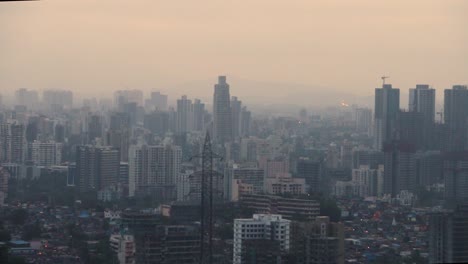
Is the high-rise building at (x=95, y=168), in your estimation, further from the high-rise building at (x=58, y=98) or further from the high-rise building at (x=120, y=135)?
the high-rise building at (x=58, y=98)

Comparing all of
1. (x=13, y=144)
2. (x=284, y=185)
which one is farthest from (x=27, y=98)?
(x=284, y=185)

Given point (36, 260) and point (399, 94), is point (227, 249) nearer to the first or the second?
point (36, 260)

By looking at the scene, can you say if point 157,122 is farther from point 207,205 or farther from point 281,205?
point 207,205

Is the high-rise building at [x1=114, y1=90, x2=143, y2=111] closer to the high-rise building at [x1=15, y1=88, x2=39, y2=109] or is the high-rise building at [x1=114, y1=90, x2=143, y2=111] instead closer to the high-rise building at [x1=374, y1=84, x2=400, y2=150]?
the high-rise building at [x1=15, y1=88, x2=39, y2=109]

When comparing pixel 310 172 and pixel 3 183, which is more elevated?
pixel 310 172

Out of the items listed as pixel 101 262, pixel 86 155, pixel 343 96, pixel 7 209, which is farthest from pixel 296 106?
pixel 86 155

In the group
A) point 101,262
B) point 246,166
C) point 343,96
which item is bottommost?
point 101,262

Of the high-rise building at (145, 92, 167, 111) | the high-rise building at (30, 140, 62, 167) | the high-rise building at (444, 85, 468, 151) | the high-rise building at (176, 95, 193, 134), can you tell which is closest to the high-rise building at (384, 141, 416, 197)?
the high-rise building at (444, 85, 468, 151)
